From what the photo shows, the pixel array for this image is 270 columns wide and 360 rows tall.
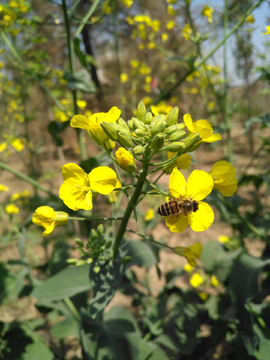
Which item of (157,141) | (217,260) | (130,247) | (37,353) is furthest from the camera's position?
(217,260)

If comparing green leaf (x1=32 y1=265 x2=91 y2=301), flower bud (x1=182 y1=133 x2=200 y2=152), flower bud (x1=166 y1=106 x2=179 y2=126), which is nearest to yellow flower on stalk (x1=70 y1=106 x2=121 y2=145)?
flower bud (x1=166 y1=106 x2=179 y2=126)

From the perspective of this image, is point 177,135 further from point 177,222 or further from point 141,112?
point 177,222

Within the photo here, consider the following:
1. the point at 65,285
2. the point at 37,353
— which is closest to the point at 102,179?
the point at 65,285

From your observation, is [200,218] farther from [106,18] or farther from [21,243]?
[106,18]

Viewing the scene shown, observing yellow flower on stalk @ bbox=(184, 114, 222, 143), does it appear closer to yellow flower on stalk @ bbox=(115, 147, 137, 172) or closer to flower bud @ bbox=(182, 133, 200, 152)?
flower bud @ bbox=(182, 133, 200, 152)

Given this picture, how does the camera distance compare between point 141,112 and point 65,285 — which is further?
point 65,285

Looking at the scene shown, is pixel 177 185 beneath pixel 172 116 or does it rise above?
beneath

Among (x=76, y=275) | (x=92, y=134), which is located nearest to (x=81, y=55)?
(x=92, y=134)

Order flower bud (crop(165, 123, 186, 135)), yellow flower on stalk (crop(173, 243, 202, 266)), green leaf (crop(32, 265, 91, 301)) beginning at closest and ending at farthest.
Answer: flower bud (crop(165, 123, 186, 135)) < yellow flower on stalk (crop(173, 243, 202, 266)) < green leaf (crop(32, 265, 91, 301))
